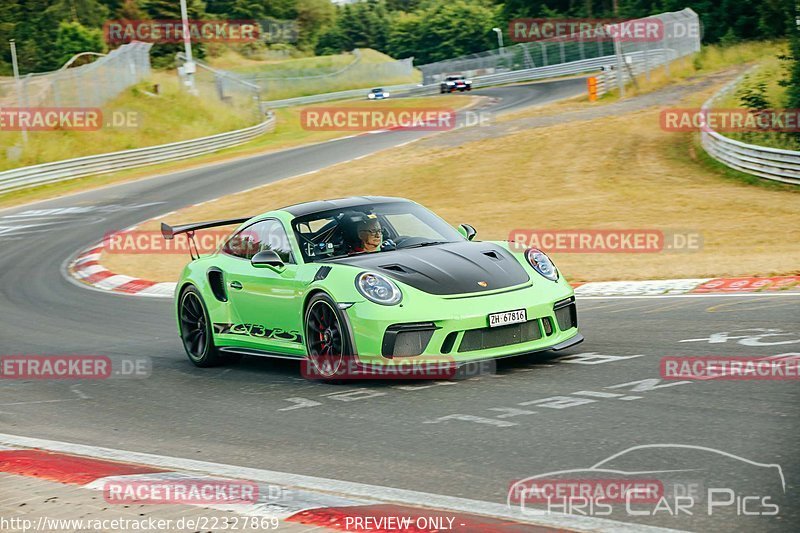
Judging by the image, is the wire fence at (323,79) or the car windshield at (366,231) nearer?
the car windshield at (366,231)

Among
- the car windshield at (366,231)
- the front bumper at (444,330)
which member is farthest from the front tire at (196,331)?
the front bumper at (444,330)

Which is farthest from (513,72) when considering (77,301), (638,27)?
(77,301)

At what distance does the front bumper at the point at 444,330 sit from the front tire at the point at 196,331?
2.33m

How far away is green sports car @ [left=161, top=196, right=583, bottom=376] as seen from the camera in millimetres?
7656

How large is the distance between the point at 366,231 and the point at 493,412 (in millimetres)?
2742

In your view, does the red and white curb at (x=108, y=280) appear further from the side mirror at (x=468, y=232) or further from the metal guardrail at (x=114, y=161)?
the metal guardrail at (x=114, y=161)

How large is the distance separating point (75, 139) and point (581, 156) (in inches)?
819

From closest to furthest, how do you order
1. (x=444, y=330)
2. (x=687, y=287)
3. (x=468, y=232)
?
(x=444, y=330) → (x=468, y=232) → (x=687, y=287)

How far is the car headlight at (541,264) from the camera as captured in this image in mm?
8320

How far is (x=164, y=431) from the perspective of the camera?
23.2ft

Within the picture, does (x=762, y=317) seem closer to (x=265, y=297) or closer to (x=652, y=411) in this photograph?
(x=652, y=411)

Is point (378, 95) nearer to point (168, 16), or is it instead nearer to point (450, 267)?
point (168, 16)

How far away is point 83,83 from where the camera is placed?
4097cm

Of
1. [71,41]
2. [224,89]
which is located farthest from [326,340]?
[71,41]
